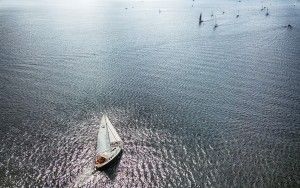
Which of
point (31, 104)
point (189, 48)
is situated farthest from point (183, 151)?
point (189, 48)

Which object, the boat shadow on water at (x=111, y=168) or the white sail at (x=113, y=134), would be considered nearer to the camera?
the boat shadow on water at (x=111, y=168)

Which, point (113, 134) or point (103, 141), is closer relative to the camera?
point (103, 141)

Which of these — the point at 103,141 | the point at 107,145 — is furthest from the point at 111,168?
the point at 103,141

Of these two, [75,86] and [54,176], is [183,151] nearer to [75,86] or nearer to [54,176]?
[54,176]

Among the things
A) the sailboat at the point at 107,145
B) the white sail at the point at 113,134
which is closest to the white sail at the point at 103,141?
the sailboat at the point at 107,145

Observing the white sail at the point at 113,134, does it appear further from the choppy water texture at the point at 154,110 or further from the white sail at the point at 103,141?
the choppy water texture at the point at 154,110

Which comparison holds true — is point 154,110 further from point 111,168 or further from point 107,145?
point 111,168
